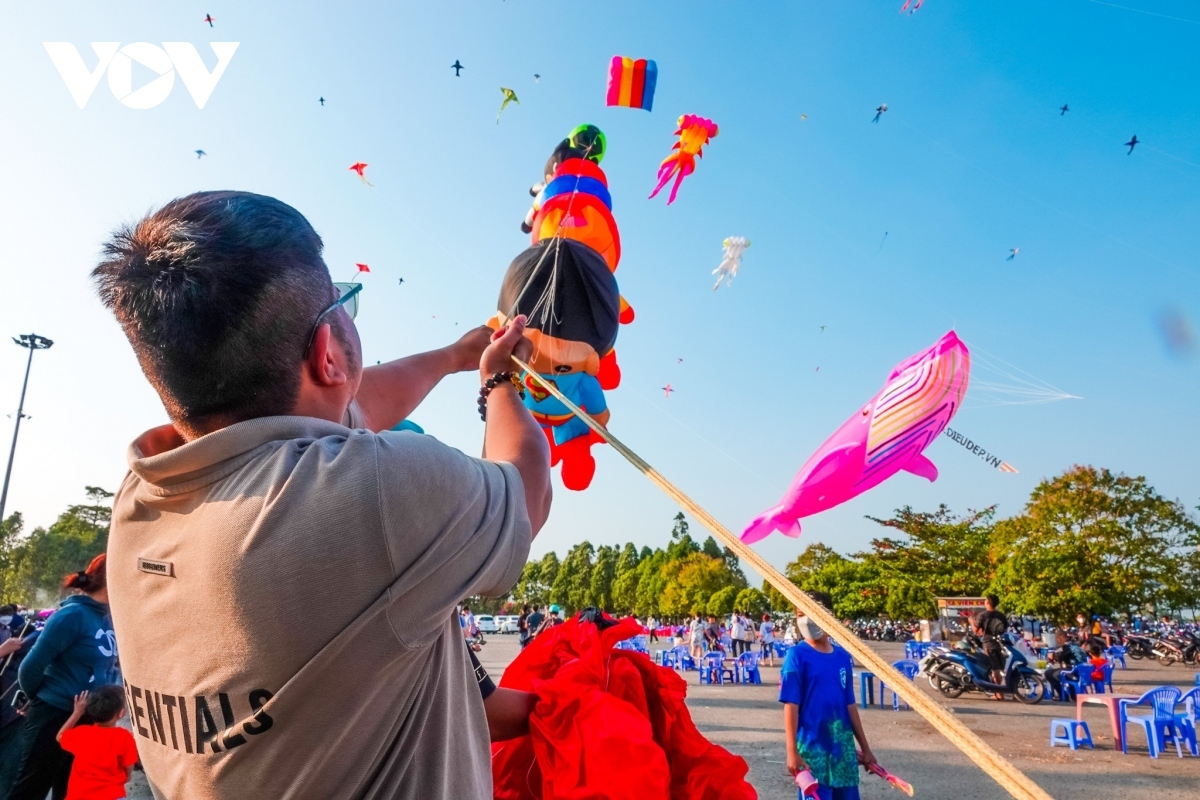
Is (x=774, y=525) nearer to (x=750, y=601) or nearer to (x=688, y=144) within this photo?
(x=688, y=144)

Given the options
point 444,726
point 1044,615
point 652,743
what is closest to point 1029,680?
point 652,743

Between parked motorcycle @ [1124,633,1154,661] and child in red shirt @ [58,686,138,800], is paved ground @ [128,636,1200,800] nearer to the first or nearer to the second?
child in red shirt @ [58,686,138,800]

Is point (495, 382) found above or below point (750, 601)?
below

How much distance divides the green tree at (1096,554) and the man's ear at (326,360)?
28838 mm

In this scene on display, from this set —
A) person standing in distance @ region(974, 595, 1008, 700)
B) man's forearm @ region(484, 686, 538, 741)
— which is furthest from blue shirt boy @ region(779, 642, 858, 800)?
person standing in distance @ region(974, 595, 1008, 700)

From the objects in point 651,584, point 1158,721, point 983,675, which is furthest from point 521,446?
point 651,584

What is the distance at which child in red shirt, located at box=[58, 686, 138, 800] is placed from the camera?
3465 mm

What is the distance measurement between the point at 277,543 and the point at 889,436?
7884 millimetres

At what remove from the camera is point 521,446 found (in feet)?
3.81

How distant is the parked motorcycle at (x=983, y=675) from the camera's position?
11.3 m

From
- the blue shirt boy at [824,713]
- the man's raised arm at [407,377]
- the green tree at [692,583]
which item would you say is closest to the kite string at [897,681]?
the man's raised arm at [407,377]

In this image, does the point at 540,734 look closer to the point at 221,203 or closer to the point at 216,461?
the point at 216,461

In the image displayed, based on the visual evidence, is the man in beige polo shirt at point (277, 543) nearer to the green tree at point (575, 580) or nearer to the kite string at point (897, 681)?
the kite string at point (897, 681)

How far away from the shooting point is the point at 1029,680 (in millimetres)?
11438
